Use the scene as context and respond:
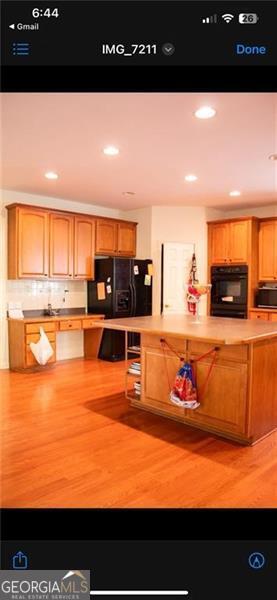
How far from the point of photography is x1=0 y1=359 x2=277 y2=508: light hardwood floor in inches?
76.9

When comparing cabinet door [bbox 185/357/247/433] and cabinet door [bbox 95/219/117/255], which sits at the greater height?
cabinet door [bbox 95/219/117/255]

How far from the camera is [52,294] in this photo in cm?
549

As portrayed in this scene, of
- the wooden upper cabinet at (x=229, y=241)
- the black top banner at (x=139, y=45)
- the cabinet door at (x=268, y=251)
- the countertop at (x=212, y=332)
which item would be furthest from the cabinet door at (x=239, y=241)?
the black top banner at (x=139, y=45)

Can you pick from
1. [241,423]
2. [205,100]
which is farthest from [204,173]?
[241,423]

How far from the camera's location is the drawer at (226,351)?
2.64m

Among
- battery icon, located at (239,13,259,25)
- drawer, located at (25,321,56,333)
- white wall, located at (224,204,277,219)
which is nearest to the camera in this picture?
battery icon, located at (239,13,259,25)

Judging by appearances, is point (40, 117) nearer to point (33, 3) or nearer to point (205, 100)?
point (205, 100)

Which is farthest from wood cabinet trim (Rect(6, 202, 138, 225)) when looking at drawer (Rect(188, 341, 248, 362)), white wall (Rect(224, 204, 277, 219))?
drawer (Rect(188, 341, 248, 362))

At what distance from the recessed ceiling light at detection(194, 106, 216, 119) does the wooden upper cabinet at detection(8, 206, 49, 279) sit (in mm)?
2906

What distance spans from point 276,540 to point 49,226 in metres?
4.93

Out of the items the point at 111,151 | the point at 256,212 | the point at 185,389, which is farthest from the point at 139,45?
the point at 256,212

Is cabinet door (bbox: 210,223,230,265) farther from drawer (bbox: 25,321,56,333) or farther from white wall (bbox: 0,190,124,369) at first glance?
drawer (bbox: 25,321,56,333)

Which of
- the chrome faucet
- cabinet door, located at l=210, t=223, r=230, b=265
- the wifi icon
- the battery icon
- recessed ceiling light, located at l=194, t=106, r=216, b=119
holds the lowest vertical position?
the chrome faucet

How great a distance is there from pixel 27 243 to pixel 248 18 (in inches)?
174
